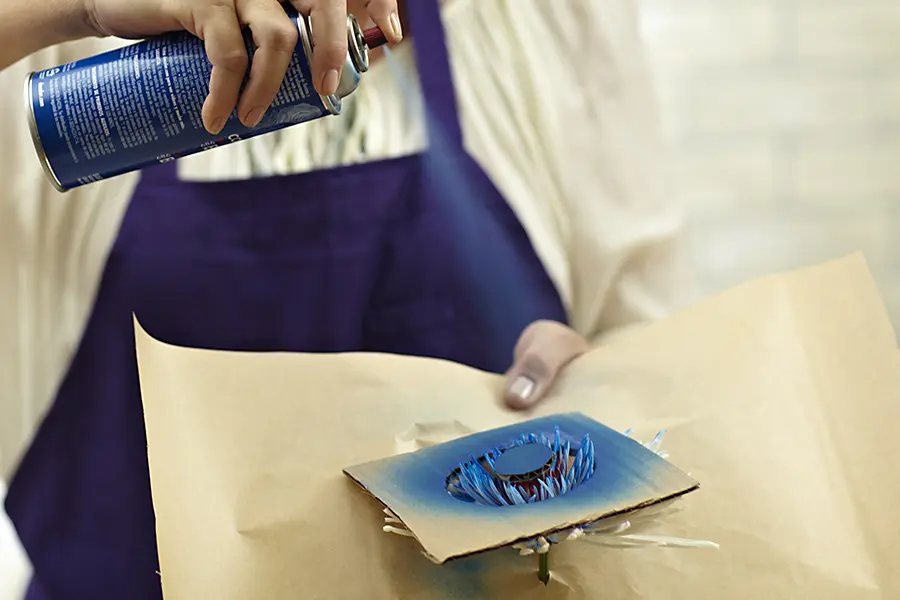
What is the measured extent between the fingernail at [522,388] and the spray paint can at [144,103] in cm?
19

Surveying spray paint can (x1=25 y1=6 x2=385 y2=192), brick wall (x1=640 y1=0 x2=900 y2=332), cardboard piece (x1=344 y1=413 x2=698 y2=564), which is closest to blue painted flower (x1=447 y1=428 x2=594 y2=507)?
cardboard piece (x1=344 y1=413 x2=698 y2=564)

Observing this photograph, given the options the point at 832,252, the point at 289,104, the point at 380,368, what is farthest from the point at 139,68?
the point at 832,252

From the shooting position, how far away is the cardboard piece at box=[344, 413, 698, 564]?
0.34m

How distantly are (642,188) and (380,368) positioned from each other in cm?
54

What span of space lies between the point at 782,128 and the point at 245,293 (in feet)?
2.83

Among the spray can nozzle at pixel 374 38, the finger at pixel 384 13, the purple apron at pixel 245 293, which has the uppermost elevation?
the finger at pixel 384 13

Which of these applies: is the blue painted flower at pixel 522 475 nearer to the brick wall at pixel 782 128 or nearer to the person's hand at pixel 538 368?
the person's hand at pixel 538 368

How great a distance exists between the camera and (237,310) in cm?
75

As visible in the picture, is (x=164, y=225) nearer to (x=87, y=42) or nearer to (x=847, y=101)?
(x=87, y=42)

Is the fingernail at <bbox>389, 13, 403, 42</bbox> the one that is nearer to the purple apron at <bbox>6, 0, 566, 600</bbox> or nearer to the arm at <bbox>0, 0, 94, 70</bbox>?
the arm at <bbox>0, 0, 94, 70</bbox>

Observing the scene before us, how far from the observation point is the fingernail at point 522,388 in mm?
485

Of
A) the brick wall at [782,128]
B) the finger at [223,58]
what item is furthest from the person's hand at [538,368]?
the brick wall at [782,128]

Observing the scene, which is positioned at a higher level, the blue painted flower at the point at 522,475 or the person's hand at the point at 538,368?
the blue painted flower at the point at 522,475

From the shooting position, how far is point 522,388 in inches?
19.3
